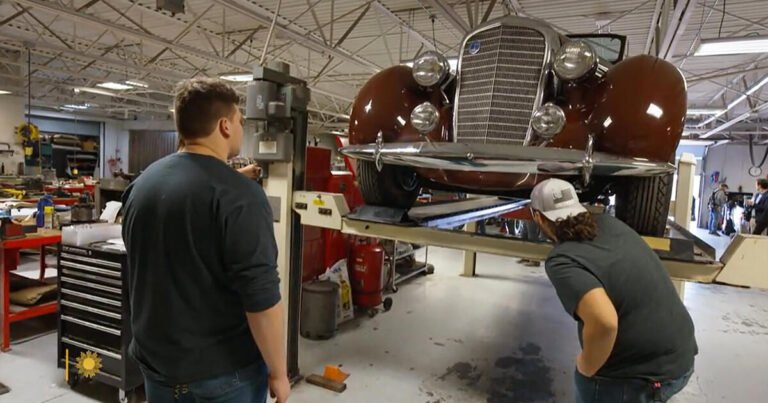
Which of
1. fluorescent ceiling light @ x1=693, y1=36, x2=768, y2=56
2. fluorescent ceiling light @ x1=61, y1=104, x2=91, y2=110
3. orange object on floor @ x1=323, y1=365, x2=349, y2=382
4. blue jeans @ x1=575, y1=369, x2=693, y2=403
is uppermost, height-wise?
fluorescent ceiling light @ x1=693, y1=36, x2=768, y2=56

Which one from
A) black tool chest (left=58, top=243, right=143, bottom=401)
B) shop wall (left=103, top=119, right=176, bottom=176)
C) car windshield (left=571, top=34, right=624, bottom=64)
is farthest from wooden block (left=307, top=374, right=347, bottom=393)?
shop wall (left=103, top=119, right=176, bottom=176)

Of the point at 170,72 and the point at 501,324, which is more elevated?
the point at 170,72

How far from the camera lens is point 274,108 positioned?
106 inches

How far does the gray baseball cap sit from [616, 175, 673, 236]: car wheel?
3.09 ft

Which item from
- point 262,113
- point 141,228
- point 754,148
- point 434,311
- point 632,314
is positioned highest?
point 754,148

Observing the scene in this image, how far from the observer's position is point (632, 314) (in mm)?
1534

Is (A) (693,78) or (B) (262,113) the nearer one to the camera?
(B) (262,113)

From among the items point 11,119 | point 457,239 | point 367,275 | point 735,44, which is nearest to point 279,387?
point 457,239

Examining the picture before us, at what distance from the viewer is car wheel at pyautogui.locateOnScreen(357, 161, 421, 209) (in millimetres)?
2943

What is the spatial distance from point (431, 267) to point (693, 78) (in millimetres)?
5600

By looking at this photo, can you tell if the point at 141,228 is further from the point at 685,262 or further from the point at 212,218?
the point at 685,262

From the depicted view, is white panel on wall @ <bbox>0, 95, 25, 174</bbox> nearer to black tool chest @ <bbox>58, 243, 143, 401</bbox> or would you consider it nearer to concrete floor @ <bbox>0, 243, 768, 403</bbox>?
concrete floor @ <bbox>0, 243, 768, 403</bbox>

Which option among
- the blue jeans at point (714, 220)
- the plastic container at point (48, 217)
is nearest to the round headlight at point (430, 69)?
the plastic container at point (48, 217)

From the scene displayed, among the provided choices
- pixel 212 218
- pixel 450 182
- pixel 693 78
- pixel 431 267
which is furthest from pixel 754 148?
pixel 212 218
